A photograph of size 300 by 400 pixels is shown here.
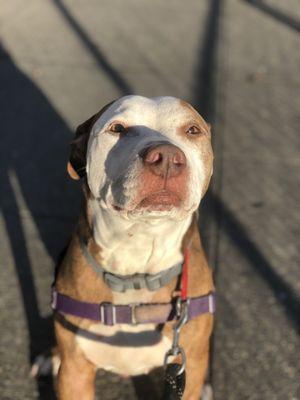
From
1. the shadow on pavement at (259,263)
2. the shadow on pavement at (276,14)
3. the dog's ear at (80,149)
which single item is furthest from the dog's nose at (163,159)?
the shadow on pavement at (276,14)

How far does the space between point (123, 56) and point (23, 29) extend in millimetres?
1610

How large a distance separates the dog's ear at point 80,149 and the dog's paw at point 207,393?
1.32 m

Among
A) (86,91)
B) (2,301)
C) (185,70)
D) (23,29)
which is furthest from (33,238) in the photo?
(23,29)

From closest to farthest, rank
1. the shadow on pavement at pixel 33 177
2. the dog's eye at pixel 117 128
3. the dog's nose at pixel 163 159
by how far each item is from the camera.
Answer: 1. the dog's nose at pixel 163 159
2. the dog's eye at pixel 117 128
3. the shadow on pavement at pixel 33 177

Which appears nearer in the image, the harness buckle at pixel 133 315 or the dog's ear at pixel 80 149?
the harness buckle at pixel 133 315

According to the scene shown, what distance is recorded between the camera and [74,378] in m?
2.41

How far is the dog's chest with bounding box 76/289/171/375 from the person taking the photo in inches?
92.0

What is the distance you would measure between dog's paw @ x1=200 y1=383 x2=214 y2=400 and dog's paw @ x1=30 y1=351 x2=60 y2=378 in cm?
78

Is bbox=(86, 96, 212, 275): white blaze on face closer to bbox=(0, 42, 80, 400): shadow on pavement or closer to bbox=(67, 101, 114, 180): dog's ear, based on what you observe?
bbox=(67, 101, 114, 180): dog's ear

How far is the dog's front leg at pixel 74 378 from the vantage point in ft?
7.84

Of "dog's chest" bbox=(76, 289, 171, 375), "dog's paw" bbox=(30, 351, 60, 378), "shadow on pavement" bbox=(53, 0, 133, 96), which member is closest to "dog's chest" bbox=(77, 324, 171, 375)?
"dog's chest" bbox=(76, 289, 171, 375)

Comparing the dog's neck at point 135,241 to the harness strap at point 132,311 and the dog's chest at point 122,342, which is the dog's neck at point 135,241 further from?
the dog's chest at point 122,342

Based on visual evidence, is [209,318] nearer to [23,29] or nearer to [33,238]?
[33,238]

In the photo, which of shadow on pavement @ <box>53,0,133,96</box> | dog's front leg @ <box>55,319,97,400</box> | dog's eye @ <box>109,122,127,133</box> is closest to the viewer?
dog's eye @ <box>109,122,127,133</box>
